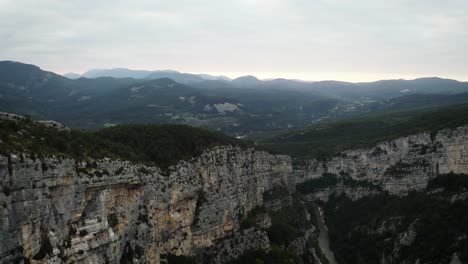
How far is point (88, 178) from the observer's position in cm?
3856

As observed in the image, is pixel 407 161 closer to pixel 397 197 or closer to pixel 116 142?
pixel 397 197

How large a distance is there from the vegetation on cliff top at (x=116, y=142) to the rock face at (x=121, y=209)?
1249mm

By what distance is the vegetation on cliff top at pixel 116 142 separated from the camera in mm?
34312

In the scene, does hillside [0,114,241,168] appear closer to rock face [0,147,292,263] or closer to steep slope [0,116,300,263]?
steep slope [0,116,300,263]

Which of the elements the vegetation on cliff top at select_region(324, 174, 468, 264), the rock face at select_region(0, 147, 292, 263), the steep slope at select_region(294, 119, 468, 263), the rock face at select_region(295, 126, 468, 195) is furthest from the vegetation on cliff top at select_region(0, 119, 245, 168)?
the rock face at select_region(295, 126, 468, 195)

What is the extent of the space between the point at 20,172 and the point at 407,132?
3852 inches

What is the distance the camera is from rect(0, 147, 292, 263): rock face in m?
30.3

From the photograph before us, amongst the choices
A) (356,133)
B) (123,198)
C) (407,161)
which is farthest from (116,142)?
(356,133)

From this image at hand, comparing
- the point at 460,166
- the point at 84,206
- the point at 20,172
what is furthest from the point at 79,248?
the point at 460,166

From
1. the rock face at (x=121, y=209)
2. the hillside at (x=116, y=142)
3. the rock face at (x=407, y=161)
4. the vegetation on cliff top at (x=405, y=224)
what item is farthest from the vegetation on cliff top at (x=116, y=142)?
the rock face at (x=407, y=161)

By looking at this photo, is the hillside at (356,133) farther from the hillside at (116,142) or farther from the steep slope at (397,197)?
the hillside at (116,142)

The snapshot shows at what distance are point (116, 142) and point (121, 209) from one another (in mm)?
13194

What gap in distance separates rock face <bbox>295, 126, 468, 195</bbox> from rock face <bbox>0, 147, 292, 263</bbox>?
137ft

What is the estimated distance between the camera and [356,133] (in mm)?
161125
